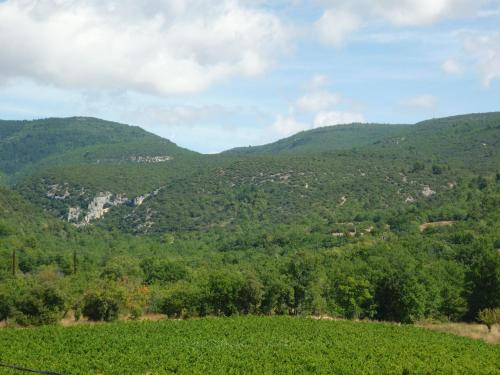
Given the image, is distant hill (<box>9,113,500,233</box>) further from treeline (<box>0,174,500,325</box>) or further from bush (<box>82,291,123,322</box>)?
bush (<box>82,291,123,322</box>)

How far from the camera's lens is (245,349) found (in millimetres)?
42500

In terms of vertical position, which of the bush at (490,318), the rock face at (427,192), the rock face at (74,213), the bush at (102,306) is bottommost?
the bush at (490,318)

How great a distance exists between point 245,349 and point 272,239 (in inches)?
3230

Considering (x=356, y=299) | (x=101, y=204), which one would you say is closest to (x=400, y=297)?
(x=356, y=299)

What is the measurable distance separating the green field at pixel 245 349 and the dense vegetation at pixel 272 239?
10209 mm

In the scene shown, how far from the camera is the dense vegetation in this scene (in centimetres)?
6400

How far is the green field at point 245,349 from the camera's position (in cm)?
3684

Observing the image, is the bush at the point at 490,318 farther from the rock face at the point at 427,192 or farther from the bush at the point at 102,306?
the rock face at the point at 427,192

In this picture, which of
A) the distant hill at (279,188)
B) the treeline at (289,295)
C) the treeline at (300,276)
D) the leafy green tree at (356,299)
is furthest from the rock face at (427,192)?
the leafy green tree at (356,299)

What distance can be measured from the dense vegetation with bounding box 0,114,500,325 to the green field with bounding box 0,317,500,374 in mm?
10209

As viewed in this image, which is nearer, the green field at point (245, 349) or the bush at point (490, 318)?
the green field at point (245, 349)

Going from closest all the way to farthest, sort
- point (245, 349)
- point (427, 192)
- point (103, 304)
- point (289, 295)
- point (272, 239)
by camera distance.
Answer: point (245, 349), point (103, 304), point (289, 295), point (272, 239), point (427, 192)

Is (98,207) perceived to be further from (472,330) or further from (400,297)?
(472,330)

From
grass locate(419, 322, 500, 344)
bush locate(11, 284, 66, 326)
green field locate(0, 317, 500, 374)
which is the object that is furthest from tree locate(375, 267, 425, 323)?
bush locate(11, 284, 66, 326)
